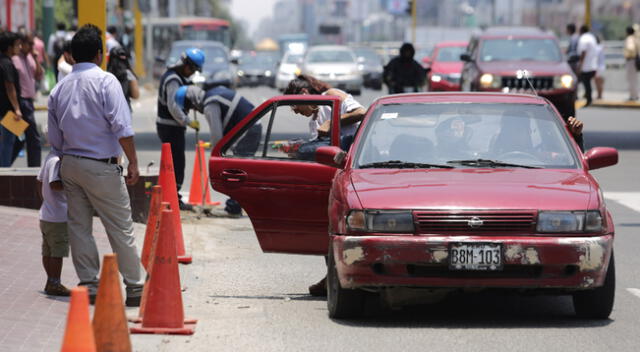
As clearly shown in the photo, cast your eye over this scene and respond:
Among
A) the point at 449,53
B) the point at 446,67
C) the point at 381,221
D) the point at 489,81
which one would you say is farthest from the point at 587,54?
the point at 381,221

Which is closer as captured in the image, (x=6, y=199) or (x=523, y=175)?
(x=523, y=175)

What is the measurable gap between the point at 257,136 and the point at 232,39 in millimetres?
59776

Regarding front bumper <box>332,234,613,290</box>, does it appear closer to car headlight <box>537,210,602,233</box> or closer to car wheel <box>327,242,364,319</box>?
car headlight <box>537,210,602,233</box>

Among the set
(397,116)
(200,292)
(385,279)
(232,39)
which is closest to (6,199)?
(200,292)

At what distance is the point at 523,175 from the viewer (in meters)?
8.47

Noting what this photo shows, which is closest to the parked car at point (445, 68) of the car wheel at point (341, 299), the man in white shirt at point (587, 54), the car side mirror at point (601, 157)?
the man in white shirt at point (587, 54)

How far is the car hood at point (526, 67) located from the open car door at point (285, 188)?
14.5m

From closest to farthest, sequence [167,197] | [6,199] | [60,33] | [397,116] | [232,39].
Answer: [397,116], [167,197], [6,199], [60,33], [232,39]

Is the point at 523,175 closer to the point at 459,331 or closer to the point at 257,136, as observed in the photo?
the point at 459,331

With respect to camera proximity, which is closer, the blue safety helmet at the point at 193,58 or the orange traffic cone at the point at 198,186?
the blue safety helmet at the point at 193,58

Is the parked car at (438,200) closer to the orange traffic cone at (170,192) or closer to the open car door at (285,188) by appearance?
the open car door at (285,188)

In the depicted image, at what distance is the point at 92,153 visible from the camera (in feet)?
27.8

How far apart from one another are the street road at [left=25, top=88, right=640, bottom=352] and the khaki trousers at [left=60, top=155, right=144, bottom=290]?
0.53m

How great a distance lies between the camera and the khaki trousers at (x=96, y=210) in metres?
8.48
